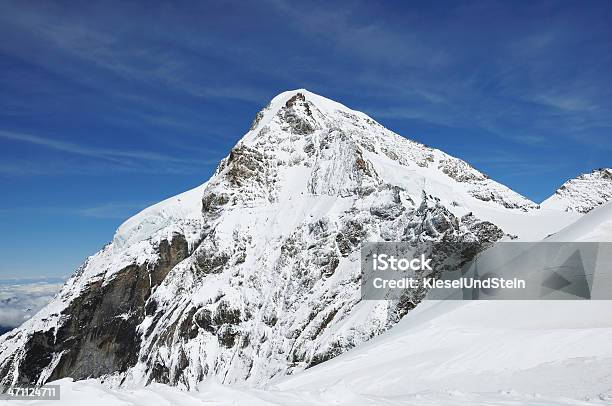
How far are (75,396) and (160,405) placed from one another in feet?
3.63

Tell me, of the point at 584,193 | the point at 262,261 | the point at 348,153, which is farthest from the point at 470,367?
the point at 584,193

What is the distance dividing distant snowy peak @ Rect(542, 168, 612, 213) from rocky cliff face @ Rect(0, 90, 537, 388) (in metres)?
12.5

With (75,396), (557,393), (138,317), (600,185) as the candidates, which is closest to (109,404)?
(75,396)

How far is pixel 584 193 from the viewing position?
8981cm

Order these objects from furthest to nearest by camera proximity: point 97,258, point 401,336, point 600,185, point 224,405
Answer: point 600,185 < point 97,258 < point 401,336 < point 224,405

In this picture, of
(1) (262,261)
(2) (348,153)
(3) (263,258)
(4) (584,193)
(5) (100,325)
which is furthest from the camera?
(4) (584,193)

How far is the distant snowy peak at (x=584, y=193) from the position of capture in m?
86.1

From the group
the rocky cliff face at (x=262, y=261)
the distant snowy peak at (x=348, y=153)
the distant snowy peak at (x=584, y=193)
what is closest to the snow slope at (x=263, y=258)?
the rocky cliff face at (x=262, y=261)

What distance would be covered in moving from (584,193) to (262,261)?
211 feet

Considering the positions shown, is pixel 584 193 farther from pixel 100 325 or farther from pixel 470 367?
pixel 470 367

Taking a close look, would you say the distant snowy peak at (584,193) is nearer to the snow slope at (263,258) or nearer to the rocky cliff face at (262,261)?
the rocky cliff face at (262,261)

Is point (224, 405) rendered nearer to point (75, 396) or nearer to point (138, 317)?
point (75, 396)

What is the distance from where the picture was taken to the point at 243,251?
5906cm

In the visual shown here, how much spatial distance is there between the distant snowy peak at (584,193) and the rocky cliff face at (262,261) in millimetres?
12458
